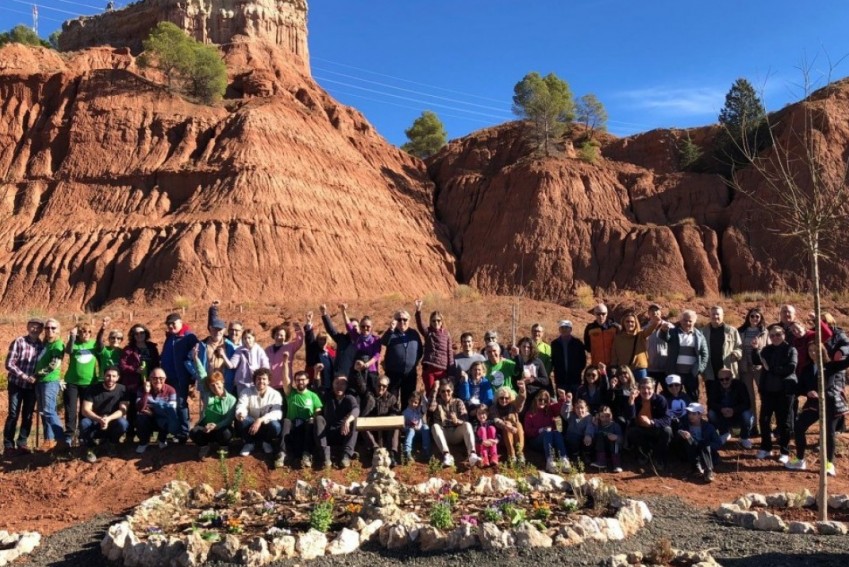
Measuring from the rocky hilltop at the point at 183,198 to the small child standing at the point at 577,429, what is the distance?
2274 centimetres

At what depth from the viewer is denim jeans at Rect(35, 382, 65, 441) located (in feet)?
35.4

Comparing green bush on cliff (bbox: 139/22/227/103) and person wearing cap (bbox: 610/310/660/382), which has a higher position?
green bush on cliff (bbox: 139/22/227/103)

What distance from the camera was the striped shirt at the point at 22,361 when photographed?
35.2 feet

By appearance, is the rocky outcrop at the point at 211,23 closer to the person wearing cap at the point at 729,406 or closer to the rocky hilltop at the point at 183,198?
the rocky hilltop at the point at 183,198

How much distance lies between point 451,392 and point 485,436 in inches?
31.2

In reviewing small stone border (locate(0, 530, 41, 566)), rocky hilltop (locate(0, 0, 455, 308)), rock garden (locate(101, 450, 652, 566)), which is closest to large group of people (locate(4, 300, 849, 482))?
rock garden (locate(101, 450, 652, 566))

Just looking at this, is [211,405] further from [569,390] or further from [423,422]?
[569,390]

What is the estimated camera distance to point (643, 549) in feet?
22.4

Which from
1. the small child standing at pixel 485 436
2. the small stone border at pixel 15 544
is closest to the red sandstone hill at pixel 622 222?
the small child standing at pixel 485 436

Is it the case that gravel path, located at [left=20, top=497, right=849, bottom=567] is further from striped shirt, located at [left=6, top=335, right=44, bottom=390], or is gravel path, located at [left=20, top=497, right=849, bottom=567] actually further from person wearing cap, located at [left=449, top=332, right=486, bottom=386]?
person wearing cap, located at [left=449, top=332, right=486, bottom=386]

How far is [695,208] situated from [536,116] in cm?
1206

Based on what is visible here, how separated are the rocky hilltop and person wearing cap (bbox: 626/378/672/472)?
23.2 metres

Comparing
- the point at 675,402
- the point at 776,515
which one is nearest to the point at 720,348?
the point at 675,402

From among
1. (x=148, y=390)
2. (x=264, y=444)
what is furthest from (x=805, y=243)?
(x=148, y=390)
